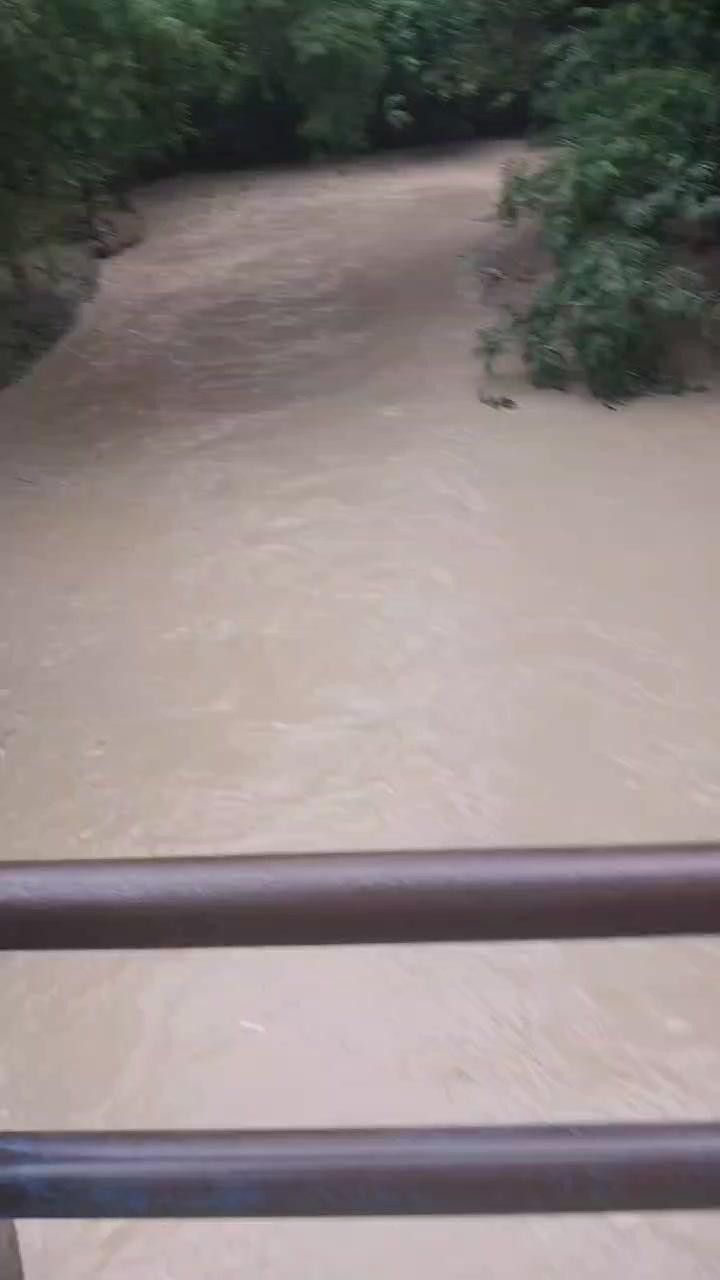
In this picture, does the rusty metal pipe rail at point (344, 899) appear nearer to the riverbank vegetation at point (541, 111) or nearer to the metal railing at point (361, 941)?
the metal railing at point (361, 941)

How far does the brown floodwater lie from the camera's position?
2.61 metres

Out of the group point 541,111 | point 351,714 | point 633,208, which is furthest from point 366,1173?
point 541,111

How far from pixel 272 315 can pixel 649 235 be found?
2500 mm

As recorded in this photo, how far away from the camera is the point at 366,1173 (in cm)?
120

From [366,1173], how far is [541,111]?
7693 mm

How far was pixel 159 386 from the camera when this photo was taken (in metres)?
7.03

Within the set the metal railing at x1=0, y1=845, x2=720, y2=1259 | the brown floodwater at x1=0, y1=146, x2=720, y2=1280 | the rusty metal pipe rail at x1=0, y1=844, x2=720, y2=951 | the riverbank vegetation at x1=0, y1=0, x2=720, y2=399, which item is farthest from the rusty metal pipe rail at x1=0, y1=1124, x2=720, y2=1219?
the riverbank vegetation at x1=0, y1=0, x2=720, y2=399

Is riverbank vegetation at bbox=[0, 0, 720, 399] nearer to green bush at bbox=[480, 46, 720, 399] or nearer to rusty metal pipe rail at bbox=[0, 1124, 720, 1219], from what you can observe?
green bush at bbox=[480, 46, 720, 399]

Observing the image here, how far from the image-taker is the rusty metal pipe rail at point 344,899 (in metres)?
1.03

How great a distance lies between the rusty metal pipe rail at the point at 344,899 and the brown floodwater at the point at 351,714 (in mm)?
1450

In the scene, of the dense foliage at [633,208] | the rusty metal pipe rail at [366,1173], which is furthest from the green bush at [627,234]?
the rusty metal pipe rail at [366,1173]

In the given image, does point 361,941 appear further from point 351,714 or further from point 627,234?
point 627,234

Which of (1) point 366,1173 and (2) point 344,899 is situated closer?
(2) point 344,899

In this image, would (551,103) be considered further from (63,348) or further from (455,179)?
(455,179)
